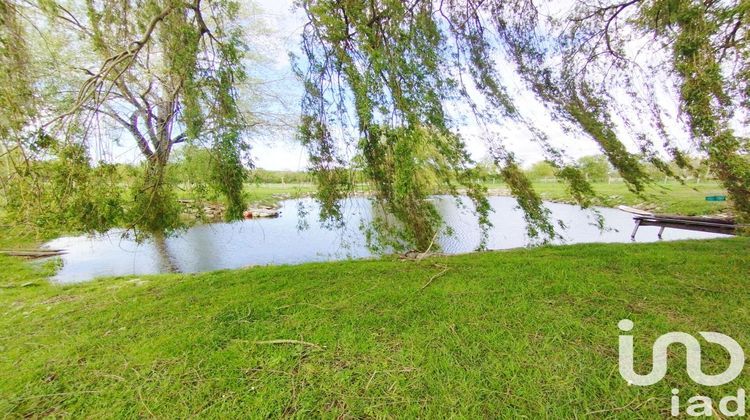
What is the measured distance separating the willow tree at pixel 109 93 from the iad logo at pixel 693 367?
304cm

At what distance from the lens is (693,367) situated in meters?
1.38

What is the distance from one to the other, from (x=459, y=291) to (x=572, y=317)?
0.74 m

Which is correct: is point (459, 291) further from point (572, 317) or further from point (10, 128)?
point (10, 128)

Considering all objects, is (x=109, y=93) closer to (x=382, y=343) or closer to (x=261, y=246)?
(x=382, y=343)

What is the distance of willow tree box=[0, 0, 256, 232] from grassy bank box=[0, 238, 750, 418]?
0.97 metres

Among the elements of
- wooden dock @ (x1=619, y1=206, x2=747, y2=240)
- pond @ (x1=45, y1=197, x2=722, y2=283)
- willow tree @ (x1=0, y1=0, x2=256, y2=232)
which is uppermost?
willow tree @ (x1=0, y1=0, x2=256, y2=232)

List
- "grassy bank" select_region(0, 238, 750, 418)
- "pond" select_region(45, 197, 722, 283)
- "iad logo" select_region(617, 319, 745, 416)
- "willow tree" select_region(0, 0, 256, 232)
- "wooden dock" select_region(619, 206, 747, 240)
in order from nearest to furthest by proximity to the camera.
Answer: "iad logo" select_region(617, 319, 745, 416), "grassy bank" select_region(0, 238, 750, 418), "willow tree" select_region(0, 0, 256, 232), "wooden dock" select_region(619, 206, 747, 240), "pond" select_region(45, 197, 722, 283)

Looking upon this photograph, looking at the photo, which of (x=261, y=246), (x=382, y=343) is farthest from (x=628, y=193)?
(x=261, y=246)

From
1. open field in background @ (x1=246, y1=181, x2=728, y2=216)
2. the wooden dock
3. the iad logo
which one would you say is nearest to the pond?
the wooden dock

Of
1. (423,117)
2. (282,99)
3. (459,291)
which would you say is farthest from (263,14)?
(459,291)

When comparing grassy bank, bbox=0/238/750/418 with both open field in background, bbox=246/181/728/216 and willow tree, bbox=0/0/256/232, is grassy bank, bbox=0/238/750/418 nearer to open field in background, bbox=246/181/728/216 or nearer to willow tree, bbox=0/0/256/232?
willow tree, bbox=0/0/256/232

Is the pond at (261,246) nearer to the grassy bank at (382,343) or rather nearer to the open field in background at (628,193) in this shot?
the open field in background at (628,193)

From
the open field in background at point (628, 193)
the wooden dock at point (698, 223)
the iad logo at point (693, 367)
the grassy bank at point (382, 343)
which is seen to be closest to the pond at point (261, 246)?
the wooden dock at point (698, 223)

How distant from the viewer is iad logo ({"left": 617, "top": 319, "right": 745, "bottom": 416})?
1194 mm
